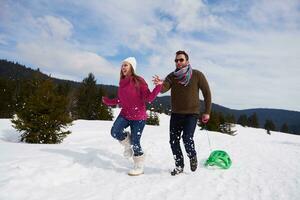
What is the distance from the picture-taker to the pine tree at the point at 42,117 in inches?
640

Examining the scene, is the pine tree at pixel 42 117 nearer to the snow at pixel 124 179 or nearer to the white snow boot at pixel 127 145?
the snow at pixel 124 179

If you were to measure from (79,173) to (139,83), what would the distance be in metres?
2.22

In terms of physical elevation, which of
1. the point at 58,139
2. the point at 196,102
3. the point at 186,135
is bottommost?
the point at 58,139

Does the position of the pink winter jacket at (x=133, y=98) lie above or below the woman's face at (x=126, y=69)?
below

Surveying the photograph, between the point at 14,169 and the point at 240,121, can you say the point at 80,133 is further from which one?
the point at 240,121

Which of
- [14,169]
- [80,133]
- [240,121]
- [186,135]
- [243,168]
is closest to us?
[14,169]

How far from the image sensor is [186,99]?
639 centimetres

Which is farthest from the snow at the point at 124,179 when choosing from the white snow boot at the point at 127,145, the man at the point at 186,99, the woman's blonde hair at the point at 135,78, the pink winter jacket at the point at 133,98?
the woman's blonde hair at the point at 135,78

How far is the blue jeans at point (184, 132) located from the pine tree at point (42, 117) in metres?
11.2

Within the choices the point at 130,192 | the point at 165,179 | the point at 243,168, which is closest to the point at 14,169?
the point at 130,192

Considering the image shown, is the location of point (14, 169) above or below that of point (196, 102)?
below

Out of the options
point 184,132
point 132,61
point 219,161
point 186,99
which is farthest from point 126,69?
point 219,161

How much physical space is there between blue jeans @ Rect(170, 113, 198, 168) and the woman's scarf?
0.69m

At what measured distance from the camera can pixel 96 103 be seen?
57.2 meters
